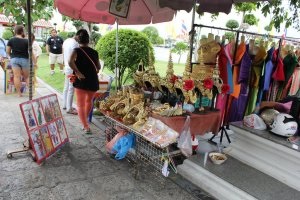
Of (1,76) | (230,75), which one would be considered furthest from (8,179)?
(1,76)

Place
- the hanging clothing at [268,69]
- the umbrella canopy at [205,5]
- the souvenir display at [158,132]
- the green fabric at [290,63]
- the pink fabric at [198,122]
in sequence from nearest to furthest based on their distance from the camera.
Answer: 1. the souvenir display at [158,132]
2. the pink fabric at [198,122]
3. the umbrella canopy at [205,5]
4. the hanging clothing at [268,69]
5. the green fabric at [290,63]

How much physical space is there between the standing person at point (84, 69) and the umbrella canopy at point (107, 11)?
3.35ft

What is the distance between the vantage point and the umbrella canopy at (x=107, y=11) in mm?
5120

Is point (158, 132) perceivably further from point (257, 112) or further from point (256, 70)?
point (256, 70)

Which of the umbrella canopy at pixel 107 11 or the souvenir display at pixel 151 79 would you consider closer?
the souvenir display at pixel 151 79

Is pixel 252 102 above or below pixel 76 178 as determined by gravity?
above

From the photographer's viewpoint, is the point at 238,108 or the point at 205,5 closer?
the point at 205,5

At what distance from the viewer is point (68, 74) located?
17.7 ft

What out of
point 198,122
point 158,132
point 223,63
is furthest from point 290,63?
point 158,132

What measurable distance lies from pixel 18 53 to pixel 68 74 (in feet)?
5.57

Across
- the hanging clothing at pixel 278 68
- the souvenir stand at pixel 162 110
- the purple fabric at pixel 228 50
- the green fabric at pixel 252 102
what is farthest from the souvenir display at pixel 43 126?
the hanging clothing at pixel 278 68

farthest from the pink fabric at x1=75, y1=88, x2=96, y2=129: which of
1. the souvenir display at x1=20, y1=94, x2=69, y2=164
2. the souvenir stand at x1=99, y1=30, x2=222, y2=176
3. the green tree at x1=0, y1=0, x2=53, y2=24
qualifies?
the green tree at x1=0, y1=0, x2=53, y2=24

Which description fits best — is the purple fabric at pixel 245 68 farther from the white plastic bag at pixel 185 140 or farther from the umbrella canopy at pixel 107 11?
the umbrella canopy at pixel 107 11

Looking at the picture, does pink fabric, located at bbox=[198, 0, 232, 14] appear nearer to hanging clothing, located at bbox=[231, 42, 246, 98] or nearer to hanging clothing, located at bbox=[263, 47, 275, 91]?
hanging clothing, located at bbox=[231, 42, 246, 98]
